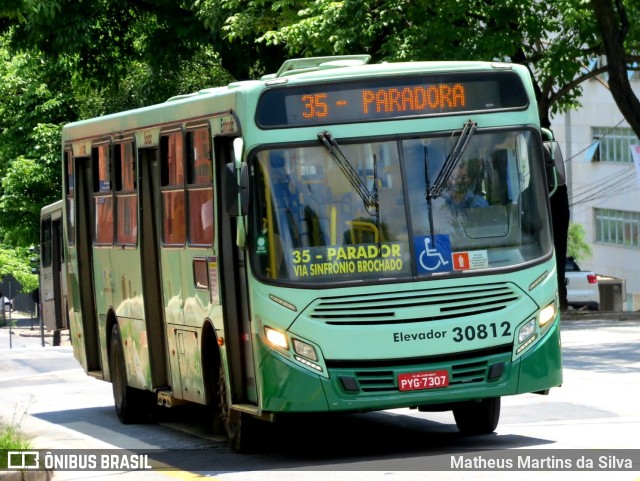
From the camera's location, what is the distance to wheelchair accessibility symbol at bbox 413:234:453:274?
11.5 metres

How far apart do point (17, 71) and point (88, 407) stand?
3189cm

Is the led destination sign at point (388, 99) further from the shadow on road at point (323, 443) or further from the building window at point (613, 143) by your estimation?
the building window at point (613, 143)

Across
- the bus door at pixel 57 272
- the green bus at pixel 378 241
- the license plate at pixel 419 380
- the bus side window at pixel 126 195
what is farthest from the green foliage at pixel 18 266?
the license plate at pixel 419 380

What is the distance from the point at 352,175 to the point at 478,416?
2591 mm

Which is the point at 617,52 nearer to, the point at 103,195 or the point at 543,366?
the point at 103,195

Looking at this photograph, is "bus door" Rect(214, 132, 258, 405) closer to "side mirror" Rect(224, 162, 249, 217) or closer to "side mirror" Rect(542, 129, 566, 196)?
"side mirror" Rect(224, 162, 249, 217)

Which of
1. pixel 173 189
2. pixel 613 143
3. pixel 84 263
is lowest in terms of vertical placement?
pixel 84 263

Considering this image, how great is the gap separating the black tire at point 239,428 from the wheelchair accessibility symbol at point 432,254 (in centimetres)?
200

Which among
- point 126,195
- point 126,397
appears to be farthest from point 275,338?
point 126,397

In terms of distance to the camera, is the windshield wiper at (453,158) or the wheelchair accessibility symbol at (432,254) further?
the windshield wiper at (453,158)

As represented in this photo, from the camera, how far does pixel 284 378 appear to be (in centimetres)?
1138

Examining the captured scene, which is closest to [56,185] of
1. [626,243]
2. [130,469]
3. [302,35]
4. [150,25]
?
[150,25]

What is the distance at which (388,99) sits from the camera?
1184 cm

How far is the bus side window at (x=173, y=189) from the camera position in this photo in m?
13.4
